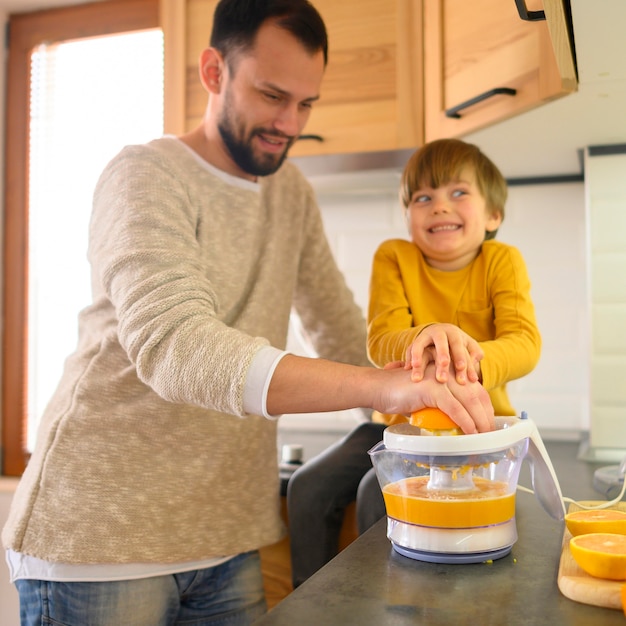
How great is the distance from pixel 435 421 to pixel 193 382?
Result: 0.91 ft

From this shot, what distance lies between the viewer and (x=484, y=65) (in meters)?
1.52

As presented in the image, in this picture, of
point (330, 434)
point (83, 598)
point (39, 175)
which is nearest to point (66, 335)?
point (39, 175)

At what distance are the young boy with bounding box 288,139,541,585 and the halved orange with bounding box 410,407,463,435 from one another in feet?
0.80

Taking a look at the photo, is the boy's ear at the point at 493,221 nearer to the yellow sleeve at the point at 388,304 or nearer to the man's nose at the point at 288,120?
the yellow sleeve at the point at 388,304

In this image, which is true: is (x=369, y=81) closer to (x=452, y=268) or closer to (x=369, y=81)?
(x=369, y=81)

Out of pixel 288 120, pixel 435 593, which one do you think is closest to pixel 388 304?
pixel 288 120

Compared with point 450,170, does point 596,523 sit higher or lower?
lower

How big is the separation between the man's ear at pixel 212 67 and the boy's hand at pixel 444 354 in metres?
0.62

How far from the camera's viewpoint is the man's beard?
1.23m

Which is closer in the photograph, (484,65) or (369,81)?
(484,65)

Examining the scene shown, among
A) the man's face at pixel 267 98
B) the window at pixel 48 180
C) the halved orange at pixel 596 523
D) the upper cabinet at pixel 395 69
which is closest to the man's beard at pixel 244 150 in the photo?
the man's face at pixel 267 98

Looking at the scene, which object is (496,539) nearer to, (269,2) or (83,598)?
(83,598)

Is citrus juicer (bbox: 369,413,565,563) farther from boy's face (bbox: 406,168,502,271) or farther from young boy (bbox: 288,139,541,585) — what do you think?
boy's face (bbox: 406,168,502,271)

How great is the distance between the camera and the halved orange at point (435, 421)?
2.77 feet
